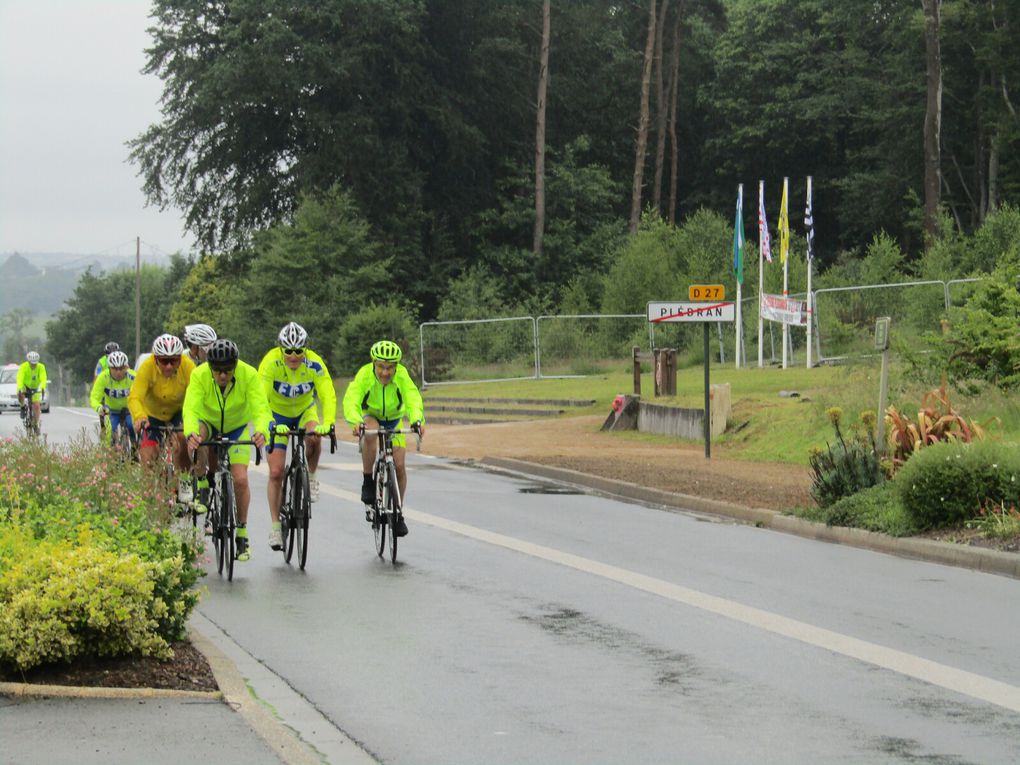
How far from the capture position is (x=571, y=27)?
225ft

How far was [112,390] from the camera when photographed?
20.5m

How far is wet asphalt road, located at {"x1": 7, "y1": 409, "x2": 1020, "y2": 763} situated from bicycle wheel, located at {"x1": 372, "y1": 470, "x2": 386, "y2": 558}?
21cm

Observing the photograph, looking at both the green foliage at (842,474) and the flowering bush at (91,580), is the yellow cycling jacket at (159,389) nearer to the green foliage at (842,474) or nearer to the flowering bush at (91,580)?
the flowering bush at (91,580)

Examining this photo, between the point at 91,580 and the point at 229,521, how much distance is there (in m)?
4.84

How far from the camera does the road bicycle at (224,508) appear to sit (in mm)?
12719

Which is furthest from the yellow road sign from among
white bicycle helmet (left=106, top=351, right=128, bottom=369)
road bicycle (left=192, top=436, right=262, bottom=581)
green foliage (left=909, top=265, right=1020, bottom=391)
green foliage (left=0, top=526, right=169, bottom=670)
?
green foliage (left=0, top=526, right=169, bottom=670)

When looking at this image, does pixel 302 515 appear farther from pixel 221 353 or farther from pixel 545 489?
pixel 545 489

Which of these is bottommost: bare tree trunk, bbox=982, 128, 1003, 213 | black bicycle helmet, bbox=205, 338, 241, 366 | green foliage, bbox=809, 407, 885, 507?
green foliage, bbox=809, 407, 885, 507

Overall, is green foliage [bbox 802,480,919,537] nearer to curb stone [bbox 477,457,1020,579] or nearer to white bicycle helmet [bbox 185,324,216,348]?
curb stone [bbox 477,457,1020,579]

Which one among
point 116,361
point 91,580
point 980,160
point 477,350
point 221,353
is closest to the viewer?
point 91,580

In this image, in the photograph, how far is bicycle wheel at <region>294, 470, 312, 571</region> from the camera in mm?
13242

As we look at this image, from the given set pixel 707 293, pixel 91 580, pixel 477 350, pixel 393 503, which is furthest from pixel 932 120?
pixel 91 580

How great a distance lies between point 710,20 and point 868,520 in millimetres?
63939

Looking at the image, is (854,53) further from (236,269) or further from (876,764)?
(876,764)
